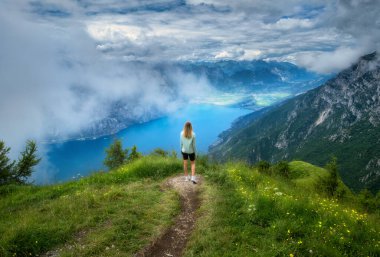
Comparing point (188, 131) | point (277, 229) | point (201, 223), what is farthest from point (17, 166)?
point (277, 229)

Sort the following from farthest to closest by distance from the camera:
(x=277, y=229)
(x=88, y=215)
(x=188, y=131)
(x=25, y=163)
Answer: (x=25, y=163) → (x=188, y=131) → (x=88, y=215) → (x=277, y=229)

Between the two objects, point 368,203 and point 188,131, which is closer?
point 188,131

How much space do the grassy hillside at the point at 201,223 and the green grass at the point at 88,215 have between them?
29mm

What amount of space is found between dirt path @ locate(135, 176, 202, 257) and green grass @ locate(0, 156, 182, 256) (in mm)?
290

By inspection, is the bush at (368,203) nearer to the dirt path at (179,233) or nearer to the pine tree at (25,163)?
the dirt path at (179,233)

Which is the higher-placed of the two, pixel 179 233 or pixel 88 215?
pixel 88 215

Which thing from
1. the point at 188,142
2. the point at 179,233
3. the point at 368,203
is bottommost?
the point at 368,203

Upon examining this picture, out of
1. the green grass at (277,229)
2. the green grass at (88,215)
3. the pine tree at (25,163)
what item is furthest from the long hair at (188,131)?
the pine tree at (25,163)

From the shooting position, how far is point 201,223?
10.1 metres

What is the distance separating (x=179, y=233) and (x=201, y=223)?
844 millimetres

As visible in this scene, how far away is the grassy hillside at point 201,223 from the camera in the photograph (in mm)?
8320

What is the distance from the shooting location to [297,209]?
986cm

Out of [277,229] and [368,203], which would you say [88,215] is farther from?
[368,203]

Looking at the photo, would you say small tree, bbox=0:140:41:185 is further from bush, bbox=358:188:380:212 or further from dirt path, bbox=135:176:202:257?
bush, bbox=358:188:380:212
